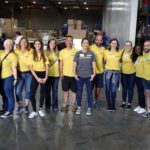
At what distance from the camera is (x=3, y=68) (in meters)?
4.79

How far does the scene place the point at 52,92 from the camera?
5.37 m

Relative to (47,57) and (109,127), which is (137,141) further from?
(47,57)

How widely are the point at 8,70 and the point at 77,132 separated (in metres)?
1.64

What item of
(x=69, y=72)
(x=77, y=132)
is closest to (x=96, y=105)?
(x=69, y=72)

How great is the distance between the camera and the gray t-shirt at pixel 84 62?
199 inches

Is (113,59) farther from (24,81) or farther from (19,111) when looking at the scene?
(19,111)

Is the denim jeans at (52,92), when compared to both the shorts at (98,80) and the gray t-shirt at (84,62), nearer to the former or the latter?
the gray t-shirt at (84,62)

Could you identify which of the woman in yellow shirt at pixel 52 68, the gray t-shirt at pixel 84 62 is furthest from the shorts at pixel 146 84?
the woman in yellow shirt at pixel 52 68

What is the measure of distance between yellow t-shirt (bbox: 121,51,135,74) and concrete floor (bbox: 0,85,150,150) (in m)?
0.85

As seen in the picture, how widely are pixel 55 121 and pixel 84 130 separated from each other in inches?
25.1

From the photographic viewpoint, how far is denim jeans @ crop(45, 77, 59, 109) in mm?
5270

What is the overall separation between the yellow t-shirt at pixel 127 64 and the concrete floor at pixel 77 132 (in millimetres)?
846

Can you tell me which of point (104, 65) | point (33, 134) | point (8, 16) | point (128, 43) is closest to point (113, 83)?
point (104, 65)

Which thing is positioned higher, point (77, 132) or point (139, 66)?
point (139, 66)
